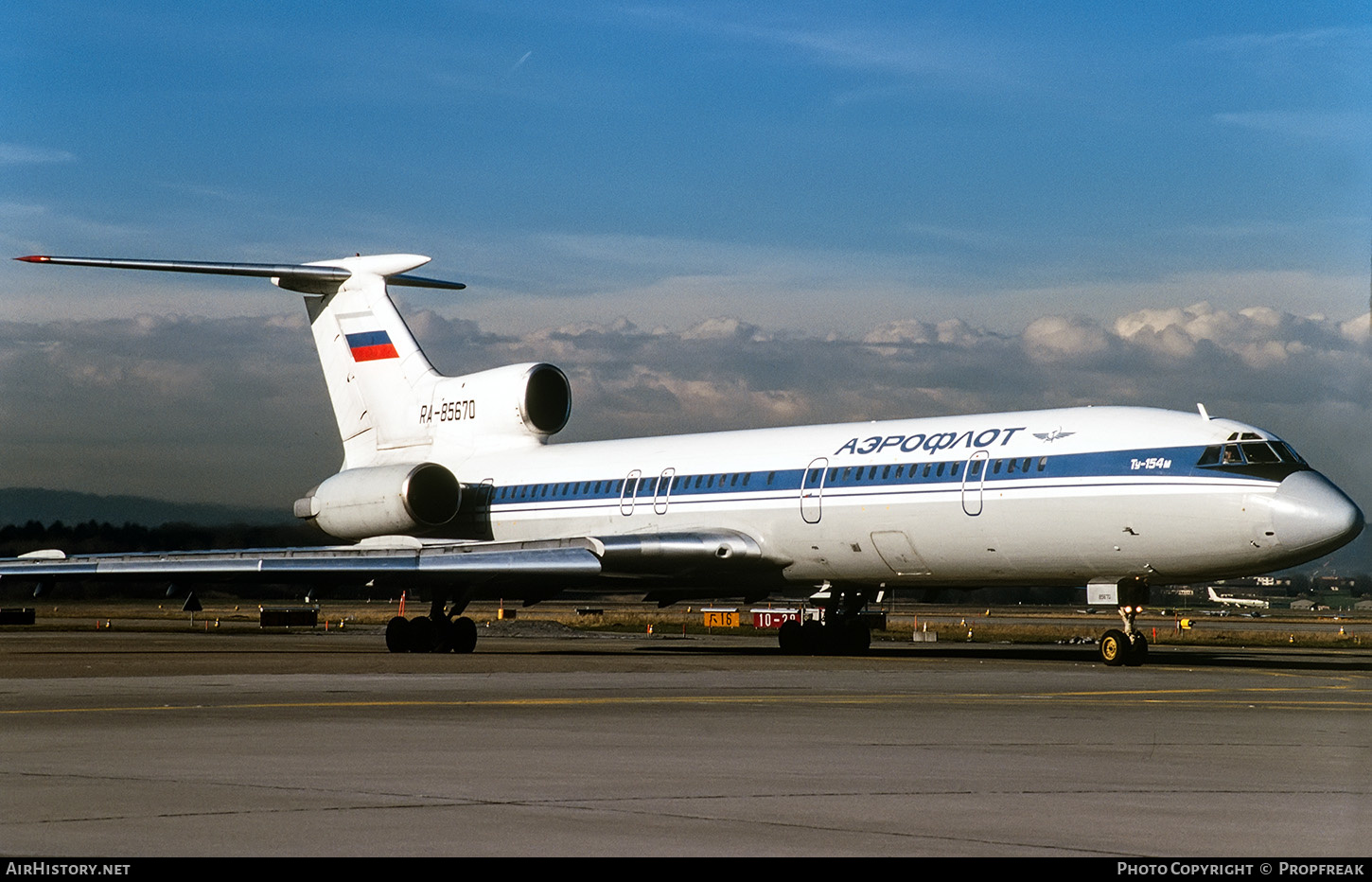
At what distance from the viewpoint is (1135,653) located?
85.8ft

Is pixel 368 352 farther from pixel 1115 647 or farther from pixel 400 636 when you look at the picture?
pixel 1115 647

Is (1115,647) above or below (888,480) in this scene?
below

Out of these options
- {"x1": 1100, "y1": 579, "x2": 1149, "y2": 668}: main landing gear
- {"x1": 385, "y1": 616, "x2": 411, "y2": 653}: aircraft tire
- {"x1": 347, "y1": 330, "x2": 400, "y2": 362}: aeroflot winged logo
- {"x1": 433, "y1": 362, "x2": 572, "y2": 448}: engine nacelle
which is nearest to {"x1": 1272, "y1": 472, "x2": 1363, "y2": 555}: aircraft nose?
{"x1": 1100, "y1": 579, "x2": 1149, "y2": 668}: main landing gear

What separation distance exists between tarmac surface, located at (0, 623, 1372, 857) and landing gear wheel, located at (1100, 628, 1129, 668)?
9.30 ft

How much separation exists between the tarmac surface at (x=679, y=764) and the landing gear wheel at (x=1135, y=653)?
2.81m

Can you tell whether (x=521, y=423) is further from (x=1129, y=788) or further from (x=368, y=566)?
(x=1129, y=788)

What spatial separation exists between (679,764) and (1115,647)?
16481 millimetres

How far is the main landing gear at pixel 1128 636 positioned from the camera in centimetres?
2616

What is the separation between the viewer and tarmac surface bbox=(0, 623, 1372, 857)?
26.4 ft

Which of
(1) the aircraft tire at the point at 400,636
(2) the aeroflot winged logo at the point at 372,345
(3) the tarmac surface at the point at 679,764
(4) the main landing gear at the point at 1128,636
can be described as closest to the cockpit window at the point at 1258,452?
(4) the main landing gear at the point at 1128,636

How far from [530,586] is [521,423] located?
6923 millimetres

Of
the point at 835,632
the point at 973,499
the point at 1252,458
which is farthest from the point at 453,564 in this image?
the point at 1252,458

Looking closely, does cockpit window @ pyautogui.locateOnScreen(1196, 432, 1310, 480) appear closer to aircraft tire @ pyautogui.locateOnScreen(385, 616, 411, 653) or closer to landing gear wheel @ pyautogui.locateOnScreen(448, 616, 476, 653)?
landing gear wheel @ pyautogui.locateOnScreen(448, 616, 476, 653)
